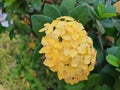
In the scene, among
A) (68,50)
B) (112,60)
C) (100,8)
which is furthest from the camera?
(100,8)

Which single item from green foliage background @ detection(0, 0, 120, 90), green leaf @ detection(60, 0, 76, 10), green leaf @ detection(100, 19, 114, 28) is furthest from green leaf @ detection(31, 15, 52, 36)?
green leaf @ detection(100, 19, 114, 28)

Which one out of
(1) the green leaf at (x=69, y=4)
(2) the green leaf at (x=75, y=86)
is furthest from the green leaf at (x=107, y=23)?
(2) the green leaf at (x=75, y=86)

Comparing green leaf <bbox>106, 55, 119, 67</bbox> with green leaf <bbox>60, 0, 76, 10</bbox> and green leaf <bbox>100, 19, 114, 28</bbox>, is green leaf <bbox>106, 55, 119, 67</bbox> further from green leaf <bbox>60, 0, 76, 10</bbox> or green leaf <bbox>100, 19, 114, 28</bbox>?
green leaf <bbox>60, 0, 76, 10</bbox>

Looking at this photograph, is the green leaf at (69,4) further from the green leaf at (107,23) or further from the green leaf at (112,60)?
the green leaf at (112,60)

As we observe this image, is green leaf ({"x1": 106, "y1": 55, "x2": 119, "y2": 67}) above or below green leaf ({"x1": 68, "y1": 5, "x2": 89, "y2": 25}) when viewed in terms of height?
below

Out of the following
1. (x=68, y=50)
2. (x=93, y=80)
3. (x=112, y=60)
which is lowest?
(x=93, y=80)

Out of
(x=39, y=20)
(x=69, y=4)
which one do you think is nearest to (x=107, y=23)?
(x=69, y=4)

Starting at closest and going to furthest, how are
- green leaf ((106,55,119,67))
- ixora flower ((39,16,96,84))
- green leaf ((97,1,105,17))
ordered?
1. ixora flower ((39,16,96,84))
2. green leaf ((106,55,119,67))
3. green leaf ((97,1,105,17))

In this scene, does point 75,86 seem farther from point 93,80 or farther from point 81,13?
point 81,13
